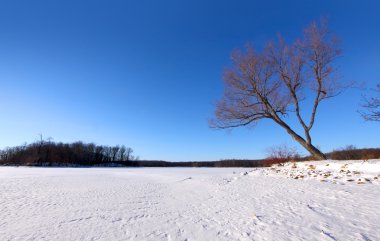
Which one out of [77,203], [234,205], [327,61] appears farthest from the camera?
[327,61]

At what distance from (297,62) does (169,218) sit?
45.5 ft

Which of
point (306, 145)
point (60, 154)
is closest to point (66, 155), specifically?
point (60, 154)

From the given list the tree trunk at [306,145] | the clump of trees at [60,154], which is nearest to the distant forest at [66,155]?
the clump of trees at [60,154]

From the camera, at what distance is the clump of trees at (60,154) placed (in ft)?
210

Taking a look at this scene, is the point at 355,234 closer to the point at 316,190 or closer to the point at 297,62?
the point at 316,190

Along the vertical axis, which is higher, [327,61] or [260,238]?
[327,61]

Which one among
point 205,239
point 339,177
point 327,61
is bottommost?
point 205,239

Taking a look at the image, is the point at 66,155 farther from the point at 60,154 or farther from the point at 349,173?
the point at 349,173

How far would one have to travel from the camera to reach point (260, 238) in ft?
10.3

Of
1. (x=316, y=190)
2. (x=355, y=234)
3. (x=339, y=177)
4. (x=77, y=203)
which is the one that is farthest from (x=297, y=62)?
(x=77, y=203)

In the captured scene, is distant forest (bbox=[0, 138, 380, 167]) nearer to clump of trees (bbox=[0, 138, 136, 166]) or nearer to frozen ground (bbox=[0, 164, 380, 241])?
clump of trees (bbox=[0, 138, 136, 166])

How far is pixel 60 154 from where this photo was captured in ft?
250

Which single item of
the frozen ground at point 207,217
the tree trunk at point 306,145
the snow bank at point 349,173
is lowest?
the frozen ground at point 207,217

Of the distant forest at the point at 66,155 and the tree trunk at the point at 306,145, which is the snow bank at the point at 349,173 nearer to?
the tree trunk at the point at 306,145
